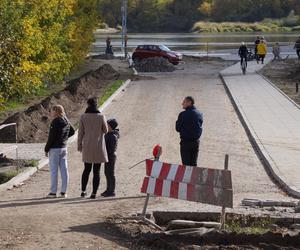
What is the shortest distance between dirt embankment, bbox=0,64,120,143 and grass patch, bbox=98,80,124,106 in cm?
30

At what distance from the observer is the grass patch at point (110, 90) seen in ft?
91.7

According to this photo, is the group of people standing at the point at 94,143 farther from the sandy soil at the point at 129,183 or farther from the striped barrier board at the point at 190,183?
the striped barrier board at the point at 190,183

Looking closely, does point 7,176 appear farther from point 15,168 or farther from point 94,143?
point 94,143

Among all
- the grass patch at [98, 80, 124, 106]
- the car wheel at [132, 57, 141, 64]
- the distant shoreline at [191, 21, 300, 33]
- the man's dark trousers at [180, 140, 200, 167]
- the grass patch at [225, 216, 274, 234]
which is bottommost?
the distant shoreline at [191, 21, 300, 33]

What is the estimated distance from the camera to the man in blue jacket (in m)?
13.0

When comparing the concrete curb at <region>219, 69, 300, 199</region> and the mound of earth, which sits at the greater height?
the concrete curb at <region>219, 69, 300, 199</region>

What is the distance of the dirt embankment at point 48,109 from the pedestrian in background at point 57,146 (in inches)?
230

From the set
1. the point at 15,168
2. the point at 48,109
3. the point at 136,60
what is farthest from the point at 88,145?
the point at 136,60

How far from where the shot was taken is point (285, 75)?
132ft

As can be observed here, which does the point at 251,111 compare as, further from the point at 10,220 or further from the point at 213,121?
the point at 10,220

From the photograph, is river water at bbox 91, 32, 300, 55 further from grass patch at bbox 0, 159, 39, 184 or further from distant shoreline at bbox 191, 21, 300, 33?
grass patch at bbox 0, 159, 39, 184

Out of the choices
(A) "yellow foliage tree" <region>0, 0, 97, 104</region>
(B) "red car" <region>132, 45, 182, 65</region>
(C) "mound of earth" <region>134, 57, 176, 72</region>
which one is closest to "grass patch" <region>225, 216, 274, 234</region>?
(A) "yellow foliage tree" <region>0, 0, 97, 104</region>

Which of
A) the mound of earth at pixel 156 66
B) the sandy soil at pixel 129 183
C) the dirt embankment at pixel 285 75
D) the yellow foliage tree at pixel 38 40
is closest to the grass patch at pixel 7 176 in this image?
the sandy soil at pixel 129 183

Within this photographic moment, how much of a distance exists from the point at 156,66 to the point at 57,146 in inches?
1259
